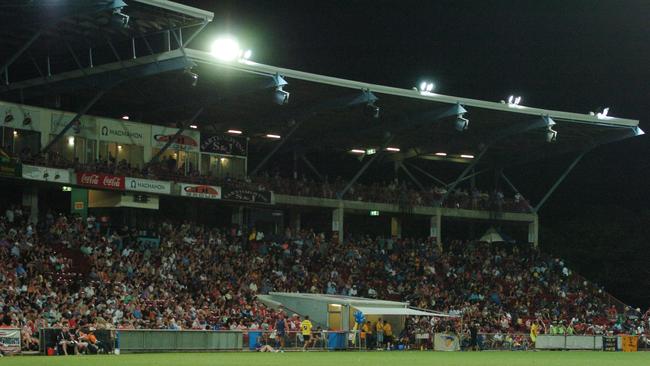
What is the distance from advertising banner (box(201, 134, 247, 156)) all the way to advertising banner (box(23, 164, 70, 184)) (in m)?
9.96

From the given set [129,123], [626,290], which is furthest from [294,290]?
[626,290]

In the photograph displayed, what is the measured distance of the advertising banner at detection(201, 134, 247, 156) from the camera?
172ft

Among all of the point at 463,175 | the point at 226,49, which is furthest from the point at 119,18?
the point at 463,175

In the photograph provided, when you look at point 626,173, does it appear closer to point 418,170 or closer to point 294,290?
point 418,170

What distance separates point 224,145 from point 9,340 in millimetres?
25071

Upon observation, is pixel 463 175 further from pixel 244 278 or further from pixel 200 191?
pixel 244 278

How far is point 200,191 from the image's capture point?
48.8 m

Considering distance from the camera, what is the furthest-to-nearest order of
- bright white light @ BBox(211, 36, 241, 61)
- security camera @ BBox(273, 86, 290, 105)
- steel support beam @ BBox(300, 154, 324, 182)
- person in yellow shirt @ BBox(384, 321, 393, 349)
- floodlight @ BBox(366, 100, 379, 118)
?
steel support beam @ BBox(300, 154, 324, 182) < floodlight @ BBox(366, 100, 379, 118) < security camera @ BBox(273, 86, 290, 105) < bright white light @ BBox(211, 36, 241, 61) < person in yellow shirt @ BBox(384, 321, 393, 349)

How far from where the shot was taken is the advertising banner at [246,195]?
5012cm

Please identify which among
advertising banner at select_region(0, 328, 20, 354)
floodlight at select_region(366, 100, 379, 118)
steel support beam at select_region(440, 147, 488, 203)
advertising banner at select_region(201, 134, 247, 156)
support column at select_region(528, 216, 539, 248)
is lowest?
advertising banner at select_region(0, 328, 20, 354)

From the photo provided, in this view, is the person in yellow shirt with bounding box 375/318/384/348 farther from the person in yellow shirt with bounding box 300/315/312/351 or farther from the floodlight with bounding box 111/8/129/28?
the floodlight with bounding box 111/8/129/28

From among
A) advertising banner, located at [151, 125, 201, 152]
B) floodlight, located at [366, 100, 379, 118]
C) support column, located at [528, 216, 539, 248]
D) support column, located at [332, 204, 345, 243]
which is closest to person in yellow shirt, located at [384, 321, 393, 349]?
floodlight, located at [366, 100, 379, 118]

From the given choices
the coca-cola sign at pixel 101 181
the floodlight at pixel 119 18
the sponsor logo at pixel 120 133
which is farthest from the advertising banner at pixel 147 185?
the floodlight at pixel 119 18

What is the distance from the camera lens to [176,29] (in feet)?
132
